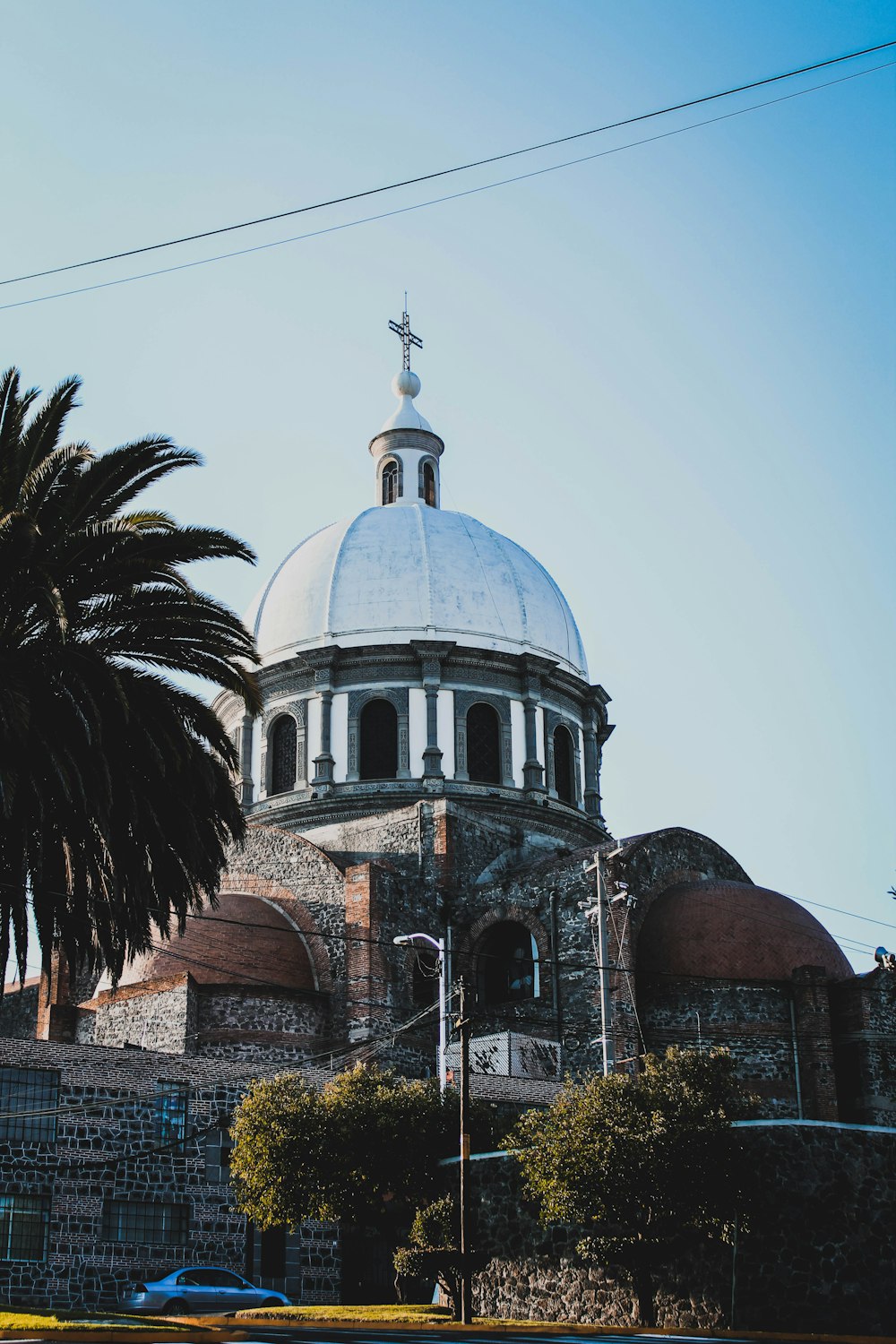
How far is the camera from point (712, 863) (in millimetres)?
39156

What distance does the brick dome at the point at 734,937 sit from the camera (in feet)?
111

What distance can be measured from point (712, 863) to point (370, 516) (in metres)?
15.5

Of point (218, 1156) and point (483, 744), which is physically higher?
point (483, 744)

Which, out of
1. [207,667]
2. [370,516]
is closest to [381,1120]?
[207,667]

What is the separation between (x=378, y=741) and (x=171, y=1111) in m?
Answer: 15.6

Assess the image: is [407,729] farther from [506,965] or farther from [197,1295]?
[197,1295]

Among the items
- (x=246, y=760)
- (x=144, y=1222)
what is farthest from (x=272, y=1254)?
(x=246, y=760)

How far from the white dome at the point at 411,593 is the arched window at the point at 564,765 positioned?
2.19 m

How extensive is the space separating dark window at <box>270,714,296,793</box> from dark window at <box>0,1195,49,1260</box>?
59.0ft

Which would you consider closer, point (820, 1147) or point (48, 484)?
point (48, 484)

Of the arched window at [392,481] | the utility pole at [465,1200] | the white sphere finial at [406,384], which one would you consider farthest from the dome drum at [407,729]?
the utility pole at [465,1200]

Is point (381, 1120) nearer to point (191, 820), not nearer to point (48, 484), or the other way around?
point (191, 820)

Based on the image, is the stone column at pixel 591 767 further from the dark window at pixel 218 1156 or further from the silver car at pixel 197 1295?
the silver car at pixel 197 1295

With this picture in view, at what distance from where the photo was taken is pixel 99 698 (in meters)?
19.5
